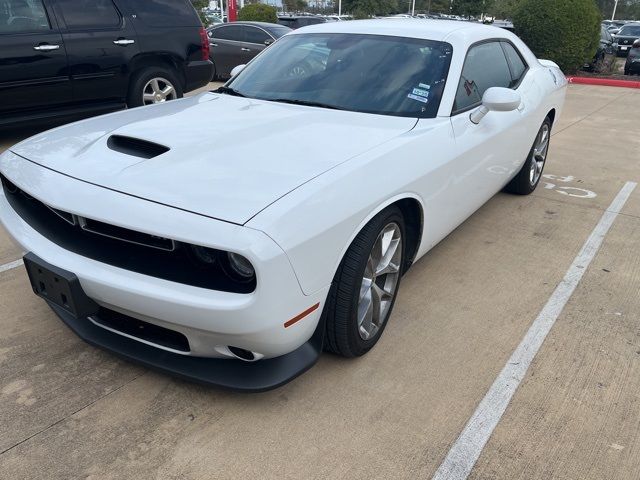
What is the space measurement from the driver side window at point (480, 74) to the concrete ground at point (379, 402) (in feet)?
3.68

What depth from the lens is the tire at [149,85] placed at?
6.56m

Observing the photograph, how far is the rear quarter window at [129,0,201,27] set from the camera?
6.63m

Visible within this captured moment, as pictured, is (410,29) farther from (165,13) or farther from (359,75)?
(165,13)

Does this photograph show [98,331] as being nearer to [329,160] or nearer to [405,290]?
[329,160]

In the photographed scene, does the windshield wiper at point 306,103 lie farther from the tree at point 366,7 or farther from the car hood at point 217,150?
the tree at point 366,7

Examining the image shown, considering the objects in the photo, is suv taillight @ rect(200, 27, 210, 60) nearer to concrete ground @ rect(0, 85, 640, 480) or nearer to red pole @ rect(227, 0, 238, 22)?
concrete ground @ rect(0, 85, 640, 480)

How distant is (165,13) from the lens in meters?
6.89

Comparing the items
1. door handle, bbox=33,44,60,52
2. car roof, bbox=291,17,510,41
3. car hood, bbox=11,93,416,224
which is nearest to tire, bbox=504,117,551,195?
car roof, bbox=291,17,510,41

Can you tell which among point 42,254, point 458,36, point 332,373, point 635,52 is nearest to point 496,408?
point 332,373

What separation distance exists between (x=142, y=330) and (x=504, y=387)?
1.66 metres

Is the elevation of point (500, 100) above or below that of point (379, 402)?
above

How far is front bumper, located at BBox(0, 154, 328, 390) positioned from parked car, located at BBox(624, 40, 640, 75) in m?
16.5

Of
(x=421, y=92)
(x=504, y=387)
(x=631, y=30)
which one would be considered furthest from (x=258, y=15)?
(x=504, y=387)

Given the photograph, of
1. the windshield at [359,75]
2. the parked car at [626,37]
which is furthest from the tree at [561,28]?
the windshield at [359,75]
